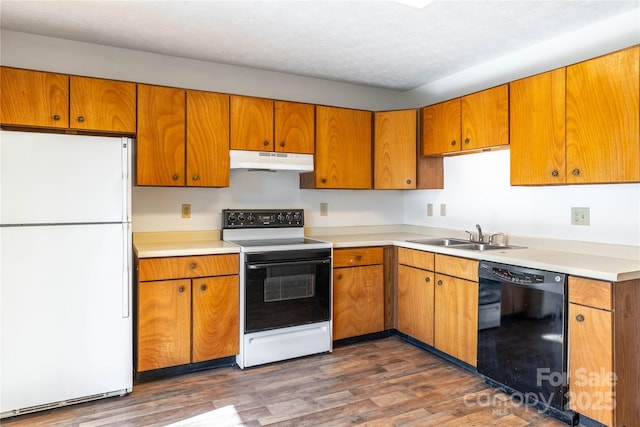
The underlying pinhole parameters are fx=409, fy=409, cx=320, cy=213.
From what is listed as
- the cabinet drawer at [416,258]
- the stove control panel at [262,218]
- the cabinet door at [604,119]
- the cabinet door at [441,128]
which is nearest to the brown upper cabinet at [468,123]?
the cabinet door at [441,128]

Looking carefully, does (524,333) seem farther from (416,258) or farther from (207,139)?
(207,139)

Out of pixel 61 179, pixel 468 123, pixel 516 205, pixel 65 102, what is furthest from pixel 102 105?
pixel 516 205

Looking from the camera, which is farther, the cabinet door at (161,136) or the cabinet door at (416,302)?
the cabinet door at (416,302)

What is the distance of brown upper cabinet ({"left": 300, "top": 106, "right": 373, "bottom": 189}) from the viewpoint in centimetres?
356

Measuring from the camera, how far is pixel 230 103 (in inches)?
126

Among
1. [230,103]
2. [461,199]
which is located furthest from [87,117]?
[461,199]

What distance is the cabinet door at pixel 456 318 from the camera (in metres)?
2.81

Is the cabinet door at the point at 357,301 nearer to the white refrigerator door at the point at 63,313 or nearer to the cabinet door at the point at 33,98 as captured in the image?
the white refrigerator door at the point at 63,313

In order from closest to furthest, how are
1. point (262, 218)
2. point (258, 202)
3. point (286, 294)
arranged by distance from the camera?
point (286, 294) → point (262, 218) → point (258, 202)

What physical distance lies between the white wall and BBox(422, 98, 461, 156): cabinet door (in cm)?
29

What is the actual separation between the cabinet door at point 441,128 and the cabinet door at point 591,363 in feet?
5.36

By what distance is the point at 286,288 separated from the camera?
3092mm

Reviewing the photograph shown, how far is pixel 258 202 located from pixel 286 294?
94 centimetres

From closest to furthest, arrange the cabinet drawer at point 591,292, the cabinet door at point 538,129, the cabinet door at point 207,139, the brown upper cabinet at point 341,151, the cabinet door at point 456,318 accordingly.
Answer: the cabinet drawer at point 591,292
the cabinet door at point 538,129
the cabinet door at point 456,318
the cabinet door at point 207,139
the brown upper cabinet at point 341,151
